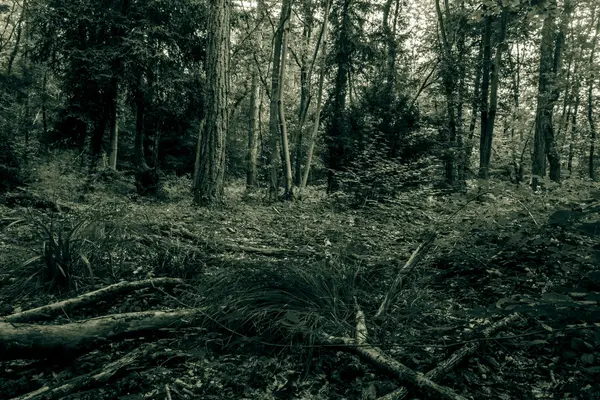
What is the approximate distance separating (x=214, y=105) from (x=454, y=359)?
23.9 feet

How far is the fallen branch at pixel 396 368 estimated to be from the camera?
5.81 feet

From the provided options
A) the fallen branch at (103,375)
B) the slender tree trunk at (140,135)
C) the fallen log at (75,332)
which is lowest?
the fallen branch at (103,375)

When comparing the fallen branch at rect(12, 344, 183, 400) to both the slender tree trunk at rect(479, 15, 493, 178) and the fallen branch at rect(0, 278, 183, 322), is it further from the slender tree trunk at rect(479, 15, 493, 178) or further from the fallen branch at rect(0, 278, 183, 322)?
the slender tree trunk at rect(479, 15, 493, 178)

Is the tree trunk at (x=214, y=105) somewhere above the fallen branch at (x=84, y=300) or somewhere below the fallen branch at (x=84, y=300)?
above

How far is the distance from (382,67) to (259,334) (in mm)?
15993

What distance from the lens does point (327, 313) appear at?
8.47 ft

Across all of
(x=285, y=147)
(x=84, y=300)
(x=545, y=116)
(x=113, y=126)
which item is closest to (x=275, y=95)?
(x=285, y=147)

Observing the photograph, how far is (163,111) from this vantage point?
14.7 metres

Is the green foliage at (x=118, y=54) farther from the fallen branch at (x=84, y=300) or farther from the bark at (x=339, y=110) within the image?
the fallen branch at (x=84, y=300)

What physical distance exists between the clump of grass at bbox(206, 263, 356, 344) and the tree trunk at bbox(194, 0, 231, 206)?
5.36 m

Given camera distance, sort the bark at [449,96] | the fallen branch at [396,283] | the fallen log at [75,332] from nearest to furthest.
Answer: the fallen log at [75,332], the fallen branch at [396,283], the bark at [449,96]

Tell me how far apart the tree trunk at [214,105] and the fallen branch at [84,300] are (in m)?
4.94

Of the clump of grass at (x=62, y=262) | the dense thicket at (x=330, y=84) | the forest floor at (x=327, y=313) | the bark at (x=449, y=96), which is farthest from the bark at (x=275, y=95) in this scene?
the clump of grass at (x=62, y=262)

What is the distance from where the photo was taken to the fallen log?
2105 millimetres
